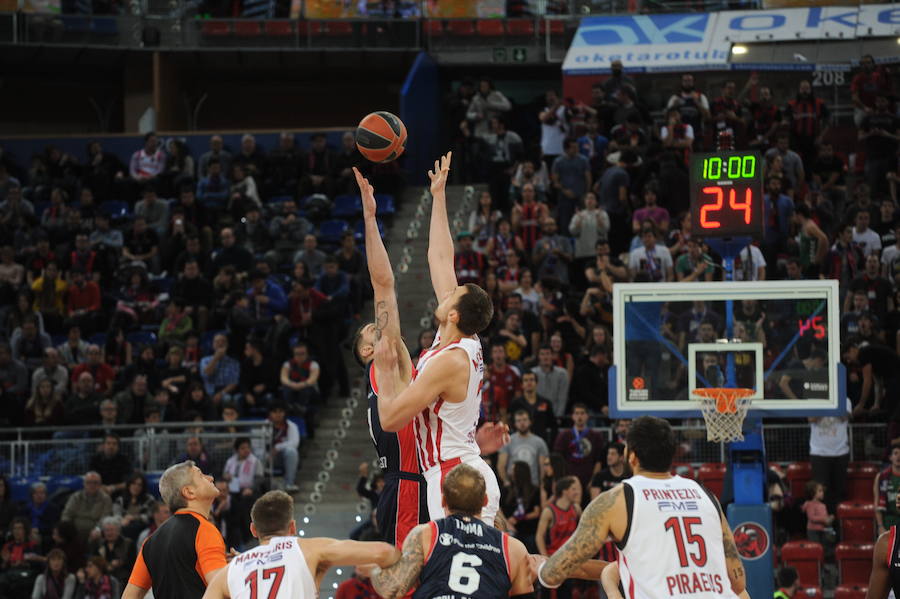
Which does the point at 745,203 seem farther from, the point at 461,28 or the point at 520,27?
the point at 461,28

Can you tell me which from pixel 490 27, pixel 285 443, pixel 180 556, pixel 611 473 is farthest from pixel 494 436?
pixel 490 27

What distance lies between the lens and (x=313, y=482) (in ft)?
58.3

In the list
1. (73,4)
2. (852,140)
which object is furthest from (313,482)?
(73,4)

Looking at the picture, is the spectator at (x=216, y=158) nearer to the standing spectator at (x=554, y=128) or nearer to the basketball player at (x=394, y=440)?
the standing spectator at (x=554, y=128)

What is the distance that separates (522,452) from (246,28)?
48.4ft

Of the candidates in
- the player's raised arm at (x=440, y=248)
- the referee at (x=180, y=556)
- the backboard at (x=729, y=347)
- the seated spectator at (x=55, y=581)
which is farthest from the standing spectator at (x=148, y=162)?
the referee at (x=180, y=556)

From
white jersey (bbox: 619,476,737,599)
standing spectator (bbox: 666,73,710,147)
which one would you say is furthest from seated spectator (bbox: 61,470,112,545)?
white jersey (bbox: 619,476,737,599)

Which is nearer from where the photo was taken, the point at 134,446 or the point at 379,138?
the point at 379,138

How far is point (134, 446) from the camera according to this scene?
1688cm

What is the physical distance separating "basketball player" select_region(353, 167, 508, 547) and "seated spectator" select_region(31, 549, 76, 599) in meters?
7.70

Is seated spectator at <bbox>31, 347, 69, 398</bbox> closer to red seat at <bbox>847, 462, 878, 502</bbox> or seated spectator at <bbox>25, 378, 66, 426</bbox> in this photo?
seated spectator at <bbox>25, 378, 66, 426</bbox>

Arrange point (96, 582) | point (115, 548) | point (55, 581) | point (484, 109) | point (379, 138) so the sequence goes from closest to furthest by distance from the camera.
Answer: point (379, 138)
point (96, 582)
point (55, 581)
point (115, 548)
point (484, 109)

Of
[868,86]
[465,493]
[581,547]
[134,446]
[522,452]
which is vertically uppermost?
[868,86]

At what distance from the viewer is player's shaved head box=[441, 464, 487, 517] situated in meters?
6.51
